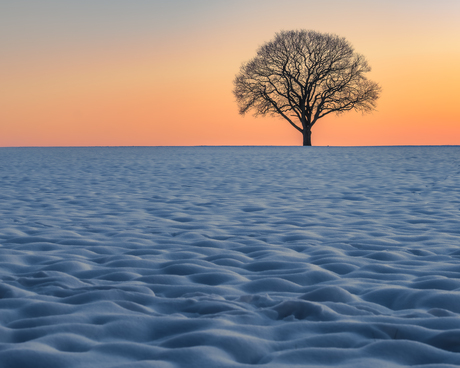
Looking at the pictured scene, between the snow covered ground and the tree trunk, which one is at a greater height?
the tree trunk

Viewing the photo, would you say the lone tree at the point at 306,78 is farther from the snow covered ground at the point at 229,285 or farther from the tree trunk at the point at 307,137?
the snow covered ground at the point at 229,285

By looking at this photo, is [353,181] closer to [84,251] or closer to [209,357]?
[84,251]

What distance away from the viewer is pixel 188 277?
391 cm

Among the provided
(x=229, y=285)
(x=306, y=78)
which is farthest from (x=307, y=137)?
(x=229, y=285)

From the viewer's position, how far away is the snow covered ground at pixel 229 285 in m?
2.53

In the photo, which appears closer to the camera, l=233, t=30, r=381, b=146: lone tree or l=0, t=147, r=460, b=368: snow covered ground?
l=0, t=147, r=460, b=368: snow covered ground

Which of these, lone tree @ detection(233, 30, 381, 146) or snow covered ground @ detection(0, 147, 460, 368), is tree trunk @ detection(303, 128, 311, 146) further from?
snow covered ground @ detection(0, 147, 460, 368)

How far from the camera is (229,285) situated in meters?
3.68

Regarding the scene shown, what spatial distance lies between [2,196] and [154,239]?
16.5ft

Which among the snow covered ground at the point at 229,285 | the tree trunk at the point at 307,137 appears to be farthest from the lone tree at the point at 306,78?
the snow covered ground at the point at 229,285

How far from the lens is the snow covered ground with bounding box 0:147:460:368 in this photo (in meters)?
2.53

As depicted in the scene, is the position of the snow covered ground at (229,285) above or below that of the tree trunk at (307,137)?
below

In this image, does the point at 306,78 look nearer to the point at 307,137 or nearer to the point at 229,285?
the point at 307,137

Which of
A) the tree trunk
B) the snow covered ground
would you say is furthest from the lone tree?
the snow covered ground
